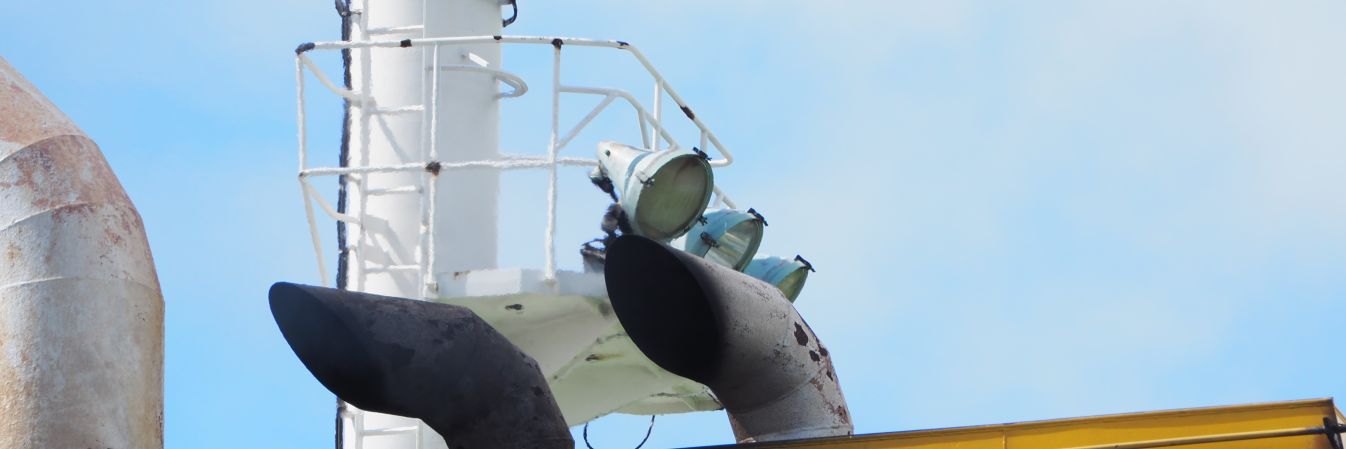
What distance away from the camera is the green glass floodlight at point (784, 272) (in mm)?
14750

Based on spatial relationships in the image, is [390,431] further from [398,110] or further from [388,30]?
[388,30]

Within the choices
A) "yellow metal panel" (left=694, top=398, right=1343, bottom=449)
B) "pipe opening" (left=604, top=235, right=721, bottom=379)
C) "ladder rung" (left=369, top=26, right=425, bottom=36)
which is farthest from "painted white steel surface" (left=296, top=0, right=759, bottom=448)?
"yellow metal panel" (left=694, top=398, right=1343, bottom=449)

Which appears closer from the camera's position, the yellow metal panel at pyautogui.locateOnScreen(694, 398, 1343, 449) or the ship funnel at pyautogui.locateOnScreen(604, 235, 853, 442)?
the yellow metal panel at pyautogui.locateOnScreen(694, 398, 1343, 449)

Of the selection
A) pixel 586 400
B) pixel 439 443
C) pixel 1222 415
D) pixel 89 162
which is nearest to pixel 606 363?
pixel 586 400

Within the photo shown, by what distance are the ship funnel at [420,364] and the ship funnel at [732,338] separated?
0.90 meters

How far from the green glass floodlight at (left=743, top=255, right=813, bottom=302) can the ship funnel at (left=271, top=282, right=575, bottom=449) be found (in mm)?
5215

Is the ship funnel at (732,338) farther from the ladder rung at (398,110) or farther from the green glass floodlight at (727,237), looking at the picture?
the ladder rung at (398,110)

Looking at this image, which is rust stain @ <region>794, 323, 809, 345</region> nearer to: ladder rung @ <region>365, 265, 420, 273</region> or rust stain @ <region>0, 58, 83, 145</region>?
rust stain @ <region>0, 58, 83, 145</region>

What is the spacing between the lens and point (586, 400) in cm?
1494

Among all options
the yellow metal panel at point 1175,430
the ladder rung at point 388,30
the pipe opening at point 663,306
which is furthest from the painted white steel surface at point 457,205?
the yellow metal panel at point 1175,430

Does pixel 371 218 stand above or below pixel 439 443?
above

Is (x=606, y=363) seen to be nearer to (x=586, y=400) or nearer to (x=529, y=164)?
(x=586, y=400)

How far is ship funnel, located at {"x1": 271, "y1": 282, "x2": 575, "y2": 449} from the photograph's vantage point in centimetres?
934

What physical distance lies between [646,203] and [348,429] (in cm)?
312
